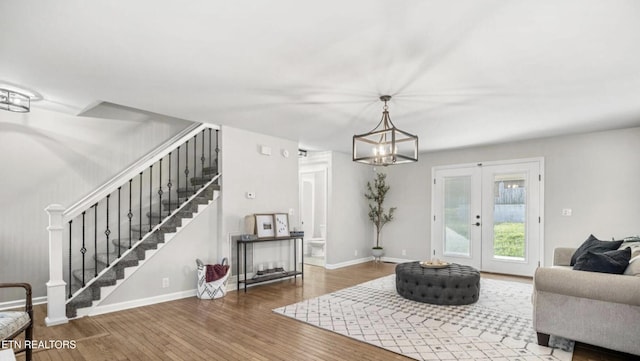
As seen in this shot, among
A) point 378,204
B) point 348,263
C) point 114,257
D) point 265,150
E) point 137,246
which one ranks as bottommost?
point 348,263

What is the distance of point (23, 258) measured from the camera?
4395 millimetres

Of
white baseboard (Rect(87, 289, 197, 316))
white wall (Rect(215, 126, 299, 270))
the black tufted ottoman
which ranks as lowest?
white baseboard (Rect(87, 289, 197, 316))

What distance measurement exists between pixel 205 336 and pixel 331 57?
2896 mm

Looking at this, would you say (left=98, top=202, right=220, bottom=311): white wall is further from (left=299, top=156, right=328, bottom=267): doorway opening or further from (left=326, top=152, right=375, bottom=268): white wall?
(left=299, top=156, right=328, bottom=267): doorway opening

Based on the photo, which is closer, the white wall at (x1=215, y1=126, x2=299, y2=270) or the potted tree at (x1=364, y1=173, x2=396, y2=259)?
the white wall at (x1=215, y1=126, x2=299, y2=270)

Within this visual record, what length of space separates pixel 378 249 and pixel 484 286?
2.68 meters

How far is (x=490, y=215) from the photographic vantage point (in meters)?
6.66

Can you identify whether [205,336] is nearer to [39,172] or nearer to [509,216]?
[39,172]

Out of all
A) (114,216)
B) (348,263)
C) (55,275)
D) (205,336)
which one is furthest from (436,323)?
(114,216)

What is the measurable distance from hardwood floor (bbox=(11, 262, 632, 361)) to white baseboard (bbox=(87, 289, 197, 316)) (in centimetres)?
11

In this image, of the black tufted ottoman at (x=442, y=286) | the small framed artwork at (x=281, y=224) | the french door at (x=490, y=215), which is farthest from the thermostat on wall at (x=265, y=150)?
the french door at (x=490, y=215)

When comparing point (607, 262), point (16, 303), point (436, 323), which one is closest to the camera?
point (607, 262)

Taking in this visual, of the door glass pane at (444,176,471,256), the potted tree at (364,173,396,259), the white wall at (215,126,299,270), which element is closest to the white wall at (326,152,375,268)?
the potted tree at (364,173,396,259)

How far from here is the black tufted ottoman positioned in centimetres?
434
